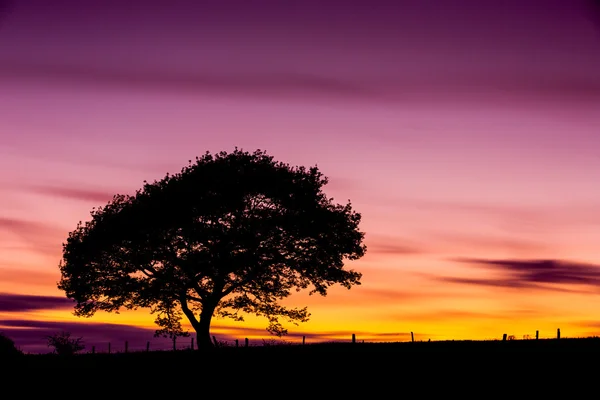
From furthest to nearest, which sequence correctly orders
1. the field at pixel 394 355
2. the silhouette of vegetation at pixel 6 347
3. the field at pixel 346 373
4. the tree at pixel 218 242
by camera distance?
the tree at pixel 218 242 < the field at pixel 394 355 < the silhouette of vegetation at pixel 6 347 < the field at pixel 346 373

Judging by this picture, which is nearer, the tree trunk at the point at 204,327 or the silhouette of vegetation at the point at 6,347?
the silhouette of vegetation at the point at 6,347

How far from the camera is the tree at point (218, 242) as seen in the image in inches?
2414

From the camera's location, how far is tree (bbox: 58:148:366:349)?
61.3m

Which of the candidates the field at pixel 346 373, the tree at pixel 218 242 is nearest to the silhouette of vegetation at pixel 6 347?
the field at pixel 346 373

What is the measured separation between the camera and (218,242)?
61.2 m

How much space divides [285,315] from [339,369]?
27371 millimetres

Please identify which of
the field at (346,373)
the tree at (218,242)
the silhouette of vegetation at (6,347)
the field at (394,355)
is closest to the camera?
the field at (346,373)

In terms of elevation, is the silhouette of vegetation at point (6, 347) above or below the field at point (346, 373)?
above

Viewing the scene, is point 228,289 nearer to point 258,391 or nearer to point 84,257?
point 84,257

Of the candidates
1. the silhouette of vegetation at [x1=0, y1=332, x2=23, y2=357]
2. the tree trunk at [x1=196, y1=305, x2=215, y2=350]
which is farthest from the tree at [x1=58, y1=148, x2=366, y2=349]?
the silhouette of vegetation at [x1=0, y1=332, x2=23, y2=357]

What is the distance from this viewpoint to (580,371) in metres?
32.6

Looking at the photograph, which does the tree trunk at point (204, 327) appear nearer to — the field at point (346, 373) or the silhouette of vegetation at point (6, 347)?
the field at point (346, 373)

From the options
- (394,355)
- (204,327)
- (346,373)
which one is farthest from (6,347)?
(204,327)

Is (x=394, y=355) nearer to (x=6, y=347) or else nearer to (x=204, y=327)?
(x=6, y=347)
